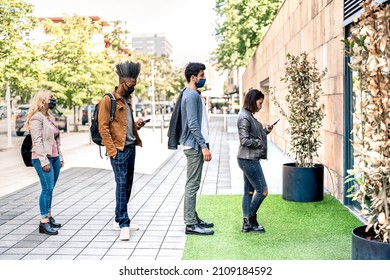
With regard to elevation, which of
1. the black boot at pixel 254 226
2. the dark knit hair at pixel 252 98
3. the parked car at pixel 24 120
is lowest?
the black boot at pixel 254 226

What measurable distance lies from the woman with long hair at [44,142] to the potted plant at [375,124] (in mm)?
3468

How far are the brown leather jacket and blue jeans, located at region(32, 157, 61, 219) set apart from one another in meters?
0.84

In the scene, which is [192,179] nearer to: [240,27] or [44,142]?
[44,142]

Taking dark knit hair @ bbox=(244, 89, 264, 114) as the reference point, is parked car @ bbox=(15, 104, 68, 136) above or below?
below

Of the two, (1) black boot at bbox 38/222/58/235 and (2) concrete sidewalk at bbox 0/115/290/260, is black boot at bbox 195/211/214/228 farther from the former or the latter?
(1) black boot at bbox 38/222/58/235

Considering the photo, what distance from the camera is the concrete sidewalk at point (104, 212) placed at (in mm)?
5750

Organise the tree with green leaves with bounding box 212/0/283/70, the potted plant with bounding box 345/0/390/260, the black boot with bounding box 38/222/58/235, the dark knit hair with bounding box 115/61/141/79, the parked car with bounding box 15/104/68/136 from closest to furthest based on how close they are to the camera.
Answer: the potted plant with bounding box 345/0/390/260, the dark knit hair with bounding box 115/61/141/79, the black boot with bounding box 38/222/58/235, the parked car with bounding box 15/104/68/136, the tree with green leaves with bounding box 212/0/283/70

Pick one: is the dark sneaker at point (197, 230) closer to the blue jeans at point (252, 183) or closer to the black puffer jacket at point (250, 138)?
the blue jeans at point (252, 183)

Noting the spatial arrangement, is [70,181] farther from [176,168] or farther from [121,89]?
[121,89]

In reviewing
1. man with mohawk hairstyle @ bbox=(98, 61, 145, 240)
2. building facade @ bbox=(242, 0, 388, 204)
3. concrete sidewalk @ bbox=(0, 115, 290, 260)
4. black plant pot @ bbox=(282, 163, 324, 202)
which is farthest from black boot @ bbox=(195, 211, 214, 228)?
building facade @ bbox=(242, 0, 388, 204)

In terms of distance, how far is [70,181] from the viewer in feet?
36.2

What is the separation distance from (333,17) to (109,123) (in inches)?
179

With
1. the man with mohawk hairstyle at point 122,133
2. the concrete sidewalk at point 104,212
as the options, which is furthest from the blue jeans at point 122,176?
the concrete sidewalk at point 104,212

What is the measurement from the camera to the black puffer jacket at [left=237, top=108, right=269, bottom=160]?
6.16 meters
